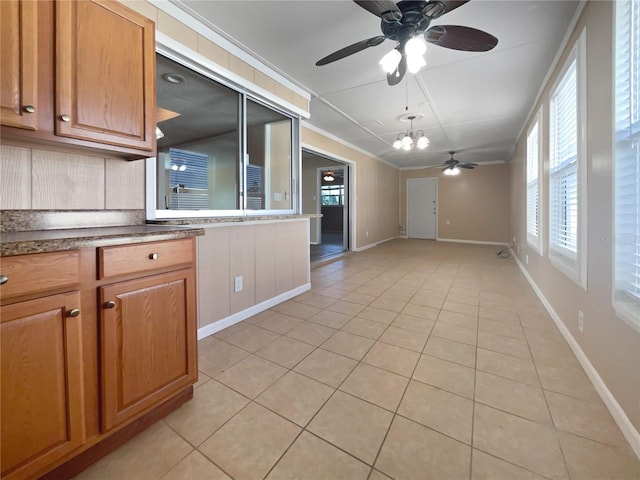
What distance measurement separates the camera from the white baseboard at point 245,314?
2.24 m

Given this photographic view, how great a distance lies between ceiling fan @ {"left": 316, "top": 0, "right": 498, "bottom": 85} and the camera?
1.53 metres

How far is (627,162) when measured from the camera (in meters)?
1.32

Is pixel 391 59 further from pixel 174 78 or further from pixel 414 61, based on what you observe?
pixel 174 78

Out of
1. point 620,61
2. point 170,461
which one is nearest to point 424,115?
point 620,61

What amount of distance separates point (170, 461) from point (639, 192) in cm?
231

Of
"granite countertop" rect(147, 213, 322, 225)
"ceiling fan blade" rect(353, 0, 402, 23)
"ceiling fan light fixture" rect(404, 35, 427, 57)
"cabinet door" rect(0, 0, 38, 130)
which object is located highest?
"ceiling fan blade" rect(353, 0, 402, 23)

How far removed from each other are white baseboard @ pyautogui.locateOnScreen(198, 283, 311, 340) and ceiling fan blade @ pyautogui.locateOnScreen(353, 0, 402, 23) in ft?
7.89

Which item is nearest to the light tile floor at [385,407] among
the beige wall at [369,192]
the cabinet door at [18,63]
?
the cabinet door at [18,63]

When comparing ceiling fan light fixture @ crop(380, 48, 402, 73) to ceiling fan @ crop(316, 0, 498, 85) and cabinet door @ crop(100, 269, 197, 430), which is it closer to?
ceiling fan @ crop(316, 0, 498, 85)

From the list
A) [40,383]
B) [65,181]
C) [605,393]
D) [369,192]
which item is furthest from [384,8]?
[369,192]

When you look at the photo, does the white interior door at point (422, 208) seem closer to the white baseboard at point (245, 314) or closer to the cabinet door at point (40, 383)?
the white baseboard at point (245, 314)

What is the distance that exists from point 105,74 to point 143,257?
96 cm

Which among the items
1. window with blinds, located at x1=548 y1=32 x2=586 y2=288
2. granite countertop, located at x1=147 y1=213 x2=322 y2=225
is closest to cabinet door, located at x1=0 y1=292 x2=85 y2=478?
granite countertop, located at x1=147 y1=213 x2=322 y2=225

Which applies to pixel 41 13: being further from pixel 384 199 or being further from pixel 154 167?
pixel 384 199
